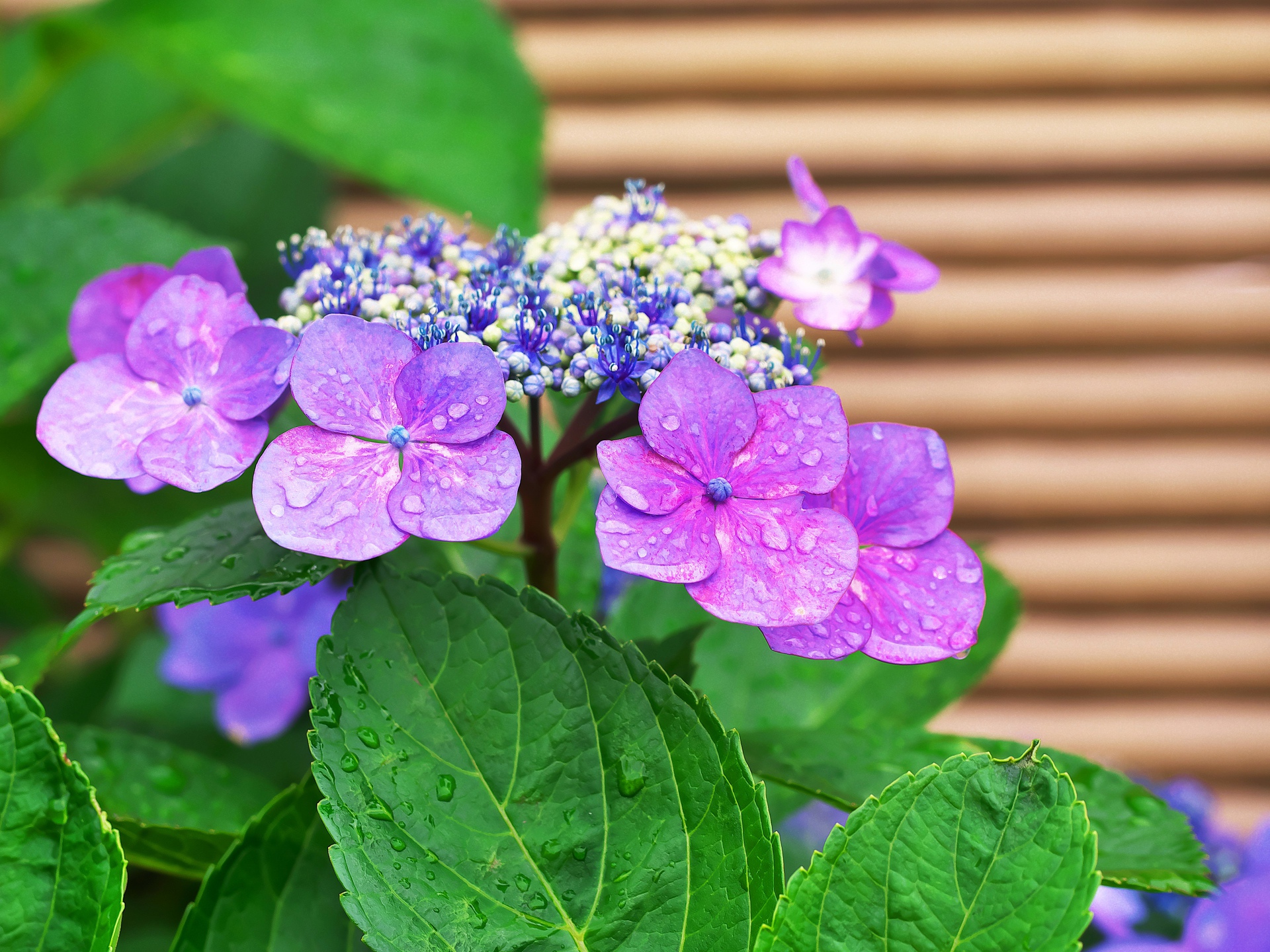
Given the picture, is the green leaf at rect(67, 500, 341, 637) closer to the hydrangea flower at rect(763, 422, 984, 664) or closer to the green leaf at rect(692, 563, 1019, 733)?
the hydrangea flower at rect(763, 422, 984, 664)

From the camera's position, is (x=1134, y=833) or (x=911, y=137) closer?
(x=1134, y=833)

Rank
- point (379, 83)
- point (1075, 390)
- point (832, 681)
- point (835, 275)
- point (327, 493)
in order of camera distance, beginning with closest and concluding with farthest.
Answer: point (327, 493), point (835, 275), point (832, 681), point (379, 83), point (1075, 390)

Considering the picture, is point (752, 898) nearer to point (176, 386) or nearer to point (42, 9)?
point (176, 386)

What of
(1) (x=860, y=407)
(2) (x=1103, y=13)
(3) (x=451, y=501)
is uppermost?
(2) (x=1103, y=13)

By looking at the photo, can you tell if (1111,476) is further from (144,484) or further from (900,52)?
(144,484)

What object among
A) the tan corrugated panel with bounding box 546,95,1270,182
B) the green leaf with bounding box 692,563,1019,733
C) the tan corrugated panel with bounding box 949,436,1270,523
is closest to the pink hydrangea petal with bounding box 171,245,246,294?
the green leaf with bounding box 692,563,1019,733

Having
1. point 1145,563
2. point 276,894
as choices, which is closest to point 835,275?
point 276,894

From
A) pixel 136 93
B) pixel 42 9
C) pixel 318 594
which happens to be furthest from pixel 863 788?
pixel 42 9
